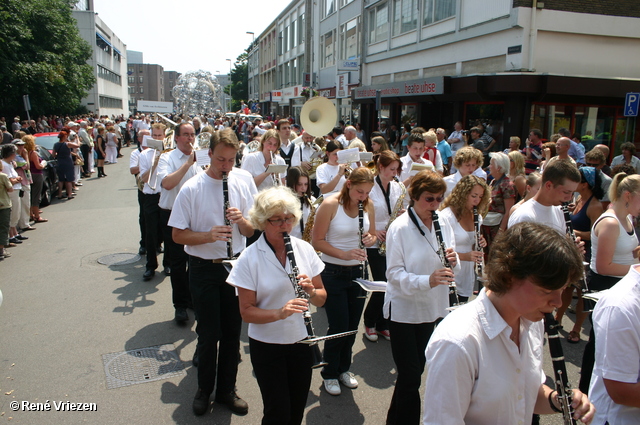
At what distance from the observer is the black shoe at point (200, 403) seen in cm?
383

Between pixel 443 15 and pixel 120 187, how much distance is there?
47.0 ft

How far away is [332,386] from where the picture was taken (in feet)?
13.8

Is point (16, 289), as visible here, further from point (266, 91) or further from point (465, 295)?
point (266, 91)

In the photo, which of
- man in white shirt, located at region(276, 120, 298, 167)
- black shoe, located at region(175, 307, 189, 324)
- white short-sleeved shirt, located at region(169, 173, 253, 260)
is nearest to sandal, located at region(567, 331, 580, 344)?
white short-sleeved shirt, located at region(169, 173, 253, 260)

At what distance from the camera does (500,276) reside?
184 centimetres

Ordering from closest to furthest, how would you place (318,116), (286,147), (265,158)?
(265,158) → (286,147) → (318,116)

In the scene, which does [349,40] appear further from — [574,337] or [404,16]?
[574,337]

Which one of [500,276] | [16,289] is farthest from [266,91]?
[500,276]

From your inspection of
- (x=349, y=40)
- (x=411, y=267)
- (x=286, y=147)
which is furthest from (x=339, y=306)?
(x=349, y=40)

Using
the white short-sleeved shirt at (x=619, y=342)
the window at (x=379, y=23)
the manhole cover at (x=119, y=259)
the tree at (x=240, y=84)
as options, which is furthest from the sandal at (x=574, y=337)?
the tree at (x=240, y=84)

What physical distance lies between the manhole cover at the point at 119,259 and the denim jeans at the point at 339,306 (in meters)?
4.97

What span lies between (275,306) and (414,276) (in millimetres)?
960

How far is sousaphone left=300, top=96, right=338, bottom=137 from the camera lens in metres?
9.66

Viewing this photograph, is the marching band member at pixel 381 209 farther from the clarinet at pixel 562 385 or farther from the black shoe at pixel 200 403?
the clarinet at pixel 562 385
